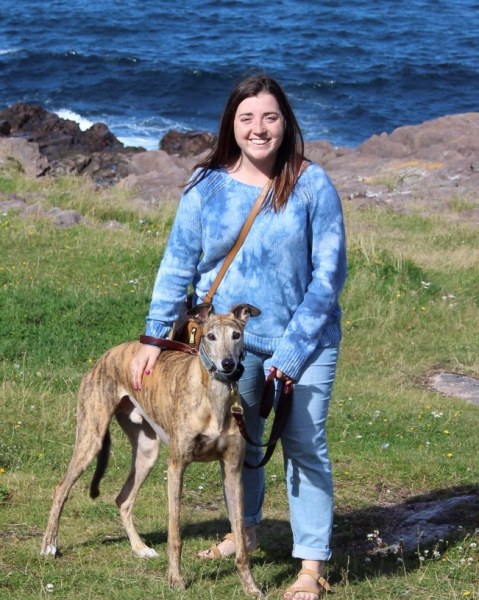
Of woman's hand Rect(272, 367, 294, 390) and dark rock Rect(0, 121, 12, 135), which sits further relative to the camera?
dark rock Rect(0, 121, 12, 135)

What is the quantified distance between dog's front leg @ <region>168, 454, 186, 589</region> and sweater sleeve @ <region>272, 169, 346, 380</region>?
72cm

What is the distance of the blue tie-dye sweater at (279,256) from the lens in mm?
5391

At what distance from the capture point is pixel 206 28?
198ft

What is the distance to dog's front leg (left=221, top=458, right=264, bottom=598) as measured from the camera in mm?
5559

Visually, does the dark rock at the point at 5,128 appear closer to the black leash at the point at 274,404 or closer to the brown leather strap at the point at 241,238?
the brown leather strap at the point at 241,238

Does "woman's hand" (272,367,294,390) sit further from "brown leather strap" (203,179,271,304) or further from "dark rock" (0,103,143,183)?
"dark rock" (0,103,143,183)

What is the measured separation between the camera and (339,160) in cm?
3017

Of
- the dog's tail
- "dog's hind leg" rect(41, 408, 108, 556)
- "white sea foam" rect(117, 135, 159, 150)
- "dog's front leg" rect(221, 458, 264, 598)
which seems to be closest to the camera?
"dog's front leg" rect(221, 458, 264, 598)

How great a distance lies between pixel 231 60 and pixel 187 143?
19.8 metres

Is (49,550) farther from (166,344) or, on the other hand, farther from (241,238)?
(241,238)

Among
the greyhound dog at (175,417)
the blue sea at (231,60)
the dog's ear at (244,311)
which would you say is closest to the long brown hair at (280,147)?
the dog's ear at (244,311)

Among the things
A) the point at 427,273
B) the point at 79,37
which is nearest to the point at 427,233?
the point at 427,273

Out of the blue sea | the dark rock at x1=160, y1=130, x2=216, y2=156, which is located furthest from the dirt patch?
the blue sea

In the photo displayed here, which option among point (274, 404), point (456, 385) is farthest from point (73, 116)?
point (274, 404)
